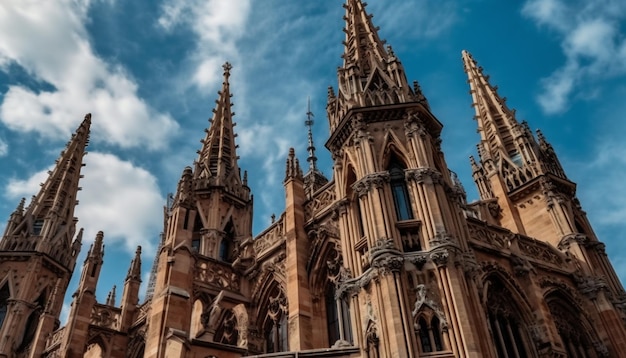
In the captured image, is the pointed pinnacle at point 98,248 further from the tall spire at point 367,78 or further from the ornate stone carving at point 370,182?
the ornate stone carving at point 370,182

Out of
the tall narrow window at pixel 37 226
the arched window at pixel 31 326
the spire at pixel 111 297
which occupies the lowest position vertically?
the arched window at pixel 31 326

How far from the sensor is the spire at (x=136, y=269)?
2741 centimetres

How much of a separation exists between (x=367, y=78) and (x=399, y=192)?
573cm

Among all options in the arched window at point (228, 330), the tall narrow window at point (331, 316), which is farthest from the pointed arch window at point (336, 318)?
the arched window at point (228, 330)

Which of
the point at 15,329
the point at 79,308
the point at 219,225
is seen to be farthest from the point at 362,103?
the point at 15,329

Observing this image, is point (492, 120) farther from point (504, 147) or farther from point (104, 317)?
point (104, 317)

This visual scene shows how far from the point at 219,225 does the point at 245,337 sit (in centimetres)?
876

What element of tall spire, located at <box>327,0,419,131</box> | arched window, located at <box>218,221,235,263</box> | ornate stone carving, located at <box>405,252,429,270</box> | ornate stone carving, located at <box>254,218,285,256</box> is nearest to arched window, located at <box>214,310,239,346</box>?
ornate stone carving, located at <box>254,218,285,256</box>

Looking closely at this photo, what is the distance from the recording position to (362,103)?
19.7 m

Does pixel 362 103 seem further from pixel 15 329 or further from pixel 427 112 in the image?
pixel 15 329

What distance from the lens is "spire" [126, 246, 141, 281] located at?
2741cm

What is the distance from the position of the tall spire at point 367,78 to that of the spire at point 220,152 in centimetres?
1007

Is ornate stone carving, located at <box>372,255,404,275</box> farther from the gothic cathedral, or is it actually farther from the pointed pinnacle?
the pointed pinnacle

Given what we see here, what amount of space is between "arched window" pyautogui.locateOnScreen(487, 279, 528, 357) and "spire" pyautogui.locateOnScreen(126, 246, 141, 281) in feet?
56.8
